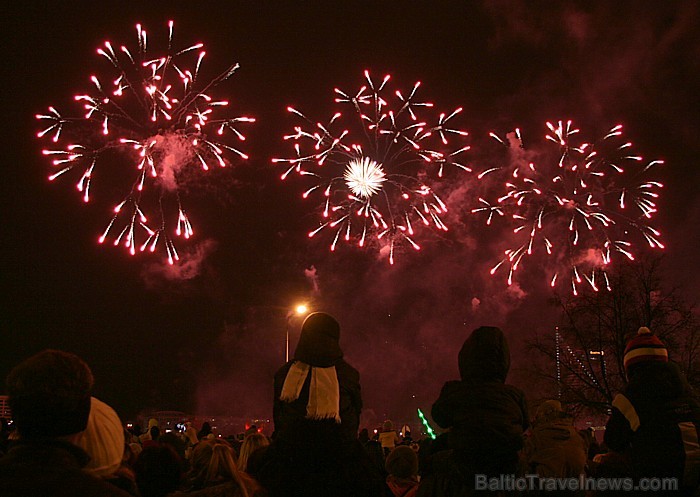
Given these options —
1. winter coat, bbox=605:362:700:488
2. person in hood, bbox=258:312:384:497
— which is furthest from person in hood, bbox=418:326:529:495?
winter coat, bbox=605:362:700:488

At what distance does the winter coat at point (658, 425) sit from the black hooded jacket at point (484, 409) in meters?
1.10

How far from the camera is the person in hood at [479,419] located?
16.2ft

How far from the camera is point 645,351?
593cm

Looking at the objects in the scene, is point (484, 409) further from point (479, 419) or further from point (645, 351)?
point (645, 351)

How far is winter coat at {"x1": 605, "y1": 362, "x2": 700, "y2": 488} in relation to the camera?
5.41m

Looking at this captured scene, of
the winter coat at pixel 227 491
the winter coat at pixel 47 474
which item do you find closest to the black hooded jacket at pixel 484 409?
the winter coat at pixel 227 491

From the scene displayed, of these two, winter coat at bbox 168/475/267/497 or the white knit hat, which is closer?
the white knit hat

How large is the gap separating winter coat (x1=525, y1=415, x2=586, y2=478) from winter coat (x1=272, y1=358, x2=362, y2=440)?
1473 millimetres

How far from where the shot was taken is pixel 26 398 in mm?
2787

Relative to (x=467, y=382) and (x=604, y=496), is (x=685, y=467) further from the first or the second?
(x=467, y=382)

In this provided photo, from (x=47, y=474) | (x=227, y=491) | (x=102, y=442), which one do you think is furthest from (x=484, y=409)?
(x=47, y=474)

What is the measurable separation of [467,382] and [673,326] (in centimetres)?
2684

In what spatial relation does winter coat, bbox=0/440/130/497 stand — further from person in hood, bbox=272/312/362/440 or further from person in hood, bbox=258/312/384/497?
person in hood, bbox=272/312/362/440

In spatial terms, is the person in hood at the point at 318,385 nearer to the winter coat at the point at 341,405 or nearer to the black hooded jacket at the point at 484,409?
the winter coat at the point at 341,405
